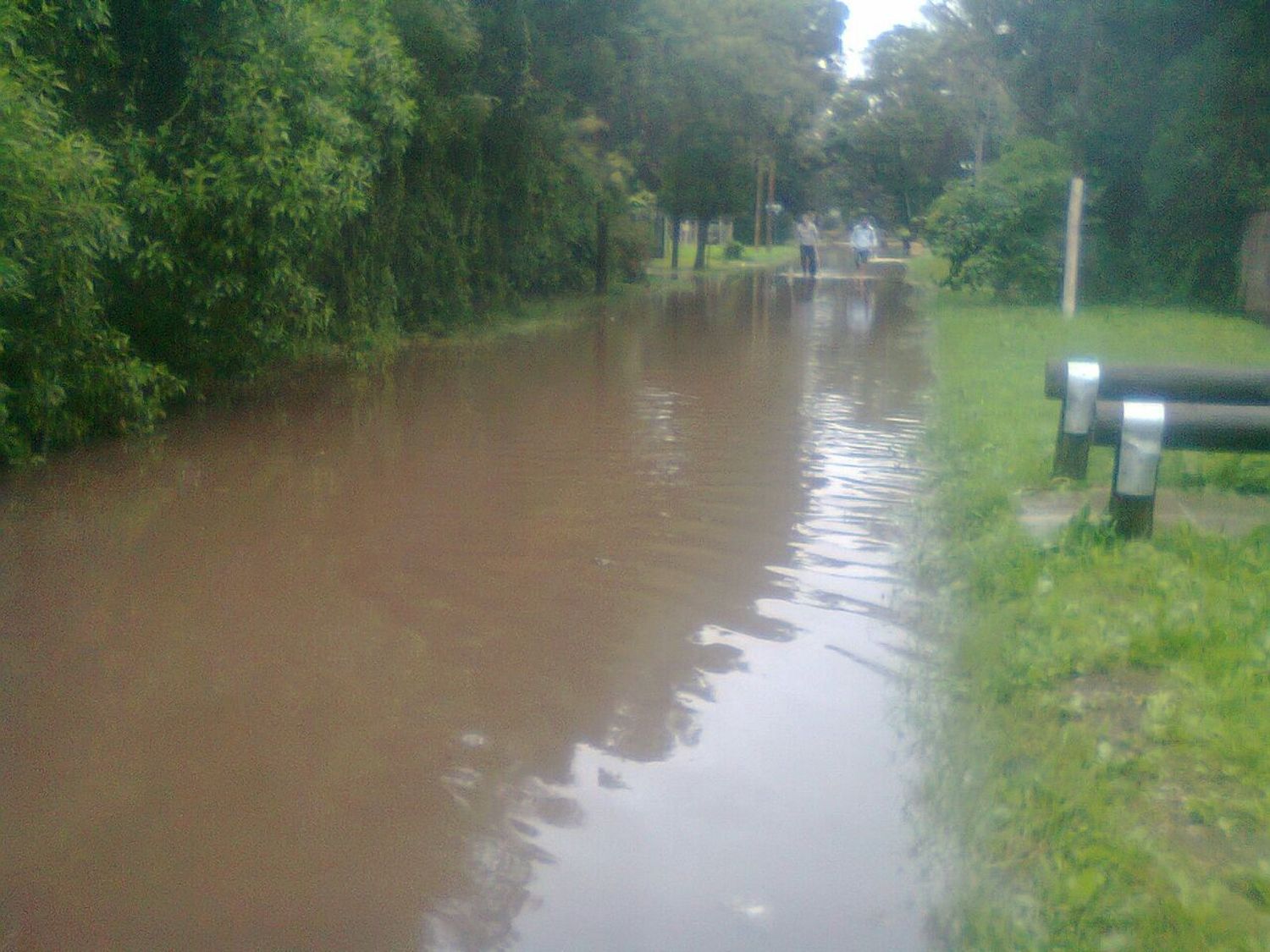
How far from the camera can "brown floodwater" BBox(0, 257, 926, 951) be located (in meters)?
3.84

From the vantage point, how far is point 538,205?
22547 millimetres

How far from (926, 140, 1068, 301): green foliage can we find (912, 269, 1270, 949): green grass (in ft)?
56.5

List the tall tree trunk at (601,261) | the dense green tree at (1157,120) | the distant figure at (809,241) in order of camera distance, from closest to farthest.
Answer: the dense green tree at (1157,120), the tall tree trunk at (601,261), the distant figure at (809,241)

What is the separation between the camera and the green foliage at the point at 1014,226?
80.7 feet

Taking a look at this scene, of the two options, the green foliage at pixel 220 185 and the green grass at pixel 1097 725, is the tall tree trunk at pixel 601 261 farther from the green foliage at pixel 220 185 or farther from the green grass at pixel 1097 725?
the green grass at pixel 1097 725

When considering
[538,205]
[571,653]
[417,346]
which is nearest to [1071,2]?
[538,205]

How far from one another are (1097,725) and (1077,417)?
3.66m

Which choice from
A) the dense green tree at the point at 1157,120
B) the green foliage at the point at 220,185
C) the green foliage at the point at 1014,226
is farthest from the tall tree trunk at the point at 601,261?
the green foliage at the point at 220,185

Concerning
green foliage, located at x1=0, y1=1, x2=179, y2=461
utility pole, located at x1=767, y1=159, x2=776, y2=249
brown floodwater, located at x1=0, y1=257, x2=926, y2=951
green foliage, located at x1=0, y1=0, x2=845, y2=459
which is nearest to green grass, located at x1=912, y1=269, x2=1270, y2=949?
brown floodwater, located at x1=0, y1=257, x2=926, y2=951

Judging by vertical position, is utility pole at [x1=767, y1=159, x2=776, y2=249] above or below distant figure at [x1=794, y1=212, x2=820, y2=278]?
above

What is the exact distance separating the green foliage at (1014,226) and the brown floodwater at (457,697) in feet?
51.0

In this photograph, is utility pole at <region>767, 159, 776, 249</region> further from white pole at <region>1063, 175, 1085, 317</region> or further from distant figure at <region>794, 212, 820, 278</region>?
white pole at <region>1063, 175, 1085, 317</region>

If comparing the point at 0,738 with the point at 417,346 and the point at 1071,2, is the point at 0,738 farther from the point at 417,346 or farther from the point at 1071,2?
the point at 1071,2

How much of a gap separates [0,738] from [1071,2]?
23724mm
